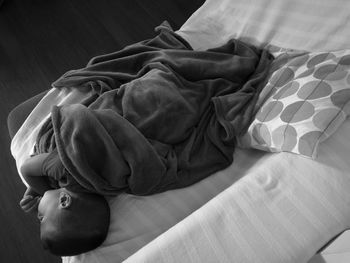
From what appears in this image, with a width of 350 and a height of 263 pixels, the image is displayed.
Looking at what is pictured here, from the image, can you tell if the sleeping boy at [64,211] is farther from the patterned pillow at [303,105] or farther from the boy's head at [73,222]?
the patterned pillow at [303,105]

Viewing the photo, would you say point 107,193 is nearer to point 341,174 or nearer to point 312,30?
point 341,174

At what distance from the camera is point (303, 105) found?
89 centimetres

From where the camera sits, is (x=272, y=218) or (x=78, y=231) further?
(x=78, y=231)

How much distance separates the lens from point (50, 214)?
0.89m

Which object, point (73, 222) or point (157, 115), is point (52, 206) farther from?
point (157, 115)

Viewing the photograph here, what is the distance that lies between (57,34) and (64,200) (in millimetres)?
1404

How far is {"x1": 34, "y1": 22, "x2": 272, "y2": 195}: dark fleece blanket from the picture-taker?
901 millimetres

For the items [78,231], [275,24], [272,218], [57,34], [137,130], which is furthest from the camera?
[57,34]

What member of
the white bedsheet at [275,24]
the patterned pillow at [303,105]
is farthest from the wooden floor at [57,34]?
the patterned pillow at [303,105]

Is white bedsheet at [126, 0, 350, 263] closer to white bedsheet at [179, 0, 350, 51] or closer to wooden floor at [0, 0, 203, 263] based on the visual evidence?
white bedsheet at [179, 0, 350, 51]

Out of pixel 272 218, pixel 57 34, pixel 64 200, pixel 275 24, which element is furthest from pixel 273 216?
pixel 57 34

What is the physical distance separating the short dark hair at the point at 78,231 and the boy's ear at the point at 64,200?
2 cm

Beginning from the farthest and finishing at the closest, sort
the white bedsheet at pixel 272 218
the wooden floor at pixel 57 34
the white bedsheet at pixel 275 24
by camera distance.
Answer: the wooden floor at pixel 57 34
the white bedsheet at pixel 275 24
the white bedsheet at pixel 272 218

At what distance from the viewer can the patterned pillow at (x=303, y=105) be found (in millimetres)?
841
